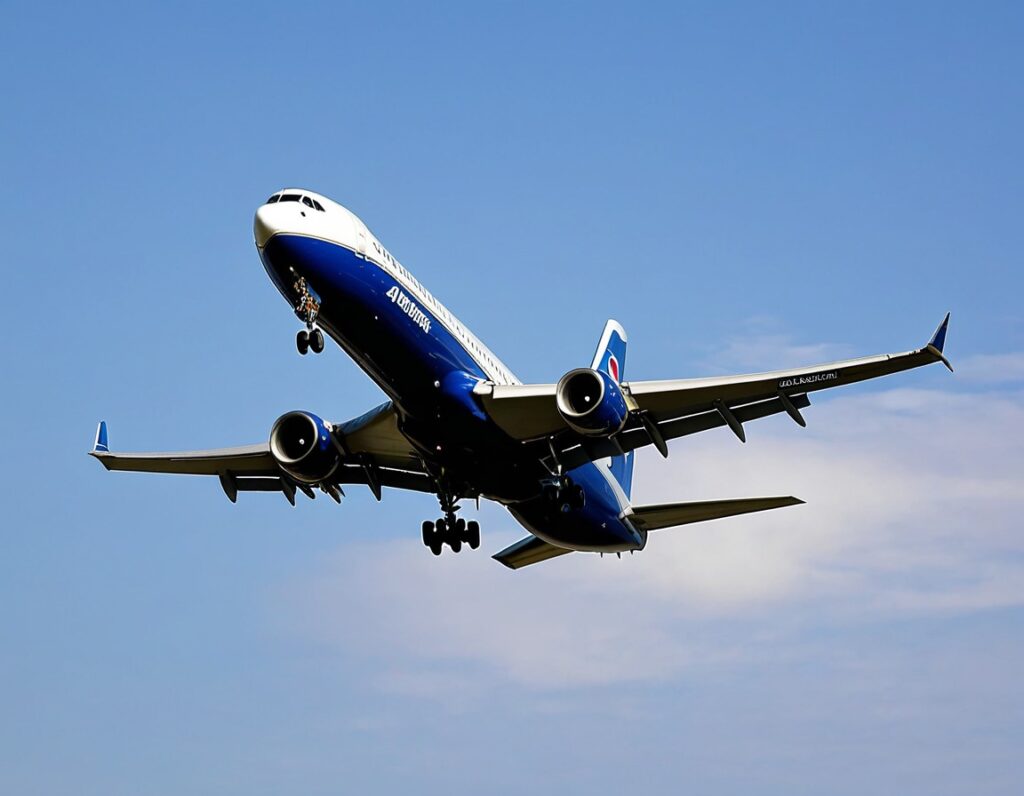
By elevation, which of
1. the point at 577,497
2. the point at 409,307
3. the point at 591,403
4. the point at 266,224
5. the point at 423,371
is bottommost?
the point at 577,497

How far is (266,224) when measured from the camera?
2862cm

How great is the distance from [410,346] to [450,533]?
7.15 m

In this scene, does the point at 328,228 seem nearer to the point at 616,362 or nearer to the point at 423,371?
the point at 423,371

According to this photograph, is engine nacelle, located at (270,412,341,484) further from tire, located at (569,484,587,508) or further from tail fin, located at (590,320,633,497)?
tail fin, located at (590,320,633,497)

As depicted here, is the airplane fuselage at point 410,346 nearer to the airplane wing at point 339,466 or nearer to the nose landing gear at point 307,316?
the nose landing gear at point 307,316

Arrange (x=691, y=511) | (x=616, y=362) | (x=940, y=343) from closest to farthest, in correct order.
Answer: (x=940, y=343), (x=691, y=511), (x=616, y=362)

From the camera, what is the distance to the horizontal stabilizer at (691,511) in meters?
34.0

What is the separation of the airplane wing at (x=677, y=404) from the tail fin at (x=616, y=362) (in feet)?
25.5

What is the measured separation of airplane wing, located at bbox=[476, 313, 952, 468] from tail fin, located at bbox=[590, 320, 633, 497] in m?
7.78

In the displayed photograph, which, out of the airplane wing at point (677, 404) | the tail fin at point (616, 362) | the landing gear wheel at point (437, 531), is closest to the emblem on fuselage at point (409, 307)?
the airplane wing at point (677, 404)

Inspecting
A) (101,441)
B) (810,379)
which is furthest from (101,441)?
(810,379)

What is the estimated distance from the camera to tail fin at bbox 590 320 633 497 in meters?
41.8

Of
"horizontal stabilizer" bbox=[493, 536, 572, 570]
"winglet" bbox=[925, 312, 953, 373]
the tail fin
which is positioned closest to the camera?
"winglet" bbox=[925, 312, 953, 373]

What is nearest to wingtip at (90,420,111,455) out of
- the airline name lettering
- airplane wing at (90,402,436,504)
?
airplane wing at (90,402,436,504)
